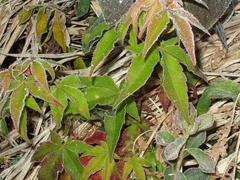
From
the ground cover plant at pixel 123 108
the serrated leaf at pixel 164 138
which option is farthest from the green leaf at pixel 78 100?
the serrated leaf at pixel 164 138

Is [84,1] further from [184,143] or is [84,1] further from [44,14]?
[184,143]

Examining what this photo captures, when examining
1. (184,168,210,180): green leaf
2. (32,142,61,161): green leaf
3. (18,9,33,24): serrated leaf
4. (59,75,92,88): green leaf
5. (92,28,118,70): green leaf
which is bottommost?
(184,168,210,180): green leaf

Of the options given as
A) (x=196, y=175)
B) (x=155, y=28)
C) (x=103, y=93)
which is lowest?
(x=196, y=175)

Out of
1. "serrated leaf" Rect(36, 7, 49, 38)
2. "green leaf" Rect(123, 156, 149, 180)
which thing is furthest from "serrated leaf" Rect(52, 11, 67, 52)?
"green leaf" Rect(123, 156, 149, 180)

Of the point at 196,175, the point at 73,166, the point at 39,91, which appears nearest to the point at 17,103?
the point at 39,91

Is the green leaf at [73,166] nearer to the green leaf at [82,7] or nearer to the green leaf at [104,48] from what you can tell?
the green leaf at [104,48]

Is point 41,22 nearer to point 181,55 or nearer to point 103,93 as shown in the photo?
point 103,93

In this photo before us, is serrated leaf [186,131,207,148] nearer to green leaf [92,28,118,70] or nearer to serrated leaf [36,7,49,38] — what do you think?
green leaf [92,28,118,70]
